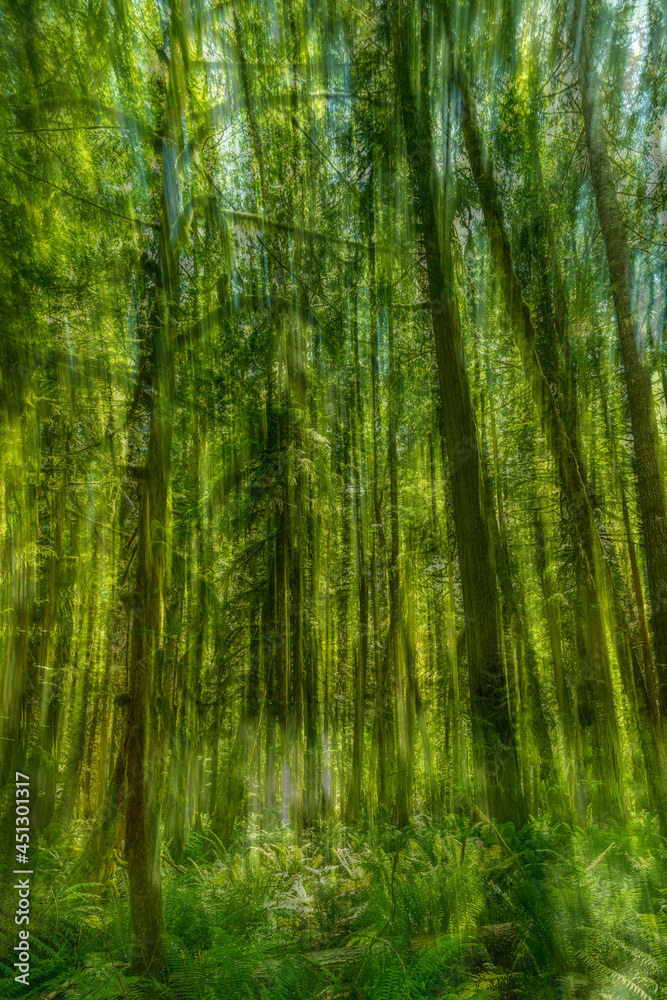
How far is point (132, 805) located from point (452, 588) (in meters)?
5.65

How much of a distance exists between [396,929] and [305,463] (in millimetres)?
3558

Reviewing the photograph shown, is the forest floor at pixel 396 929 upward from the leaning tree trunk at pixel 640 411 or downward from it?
downward

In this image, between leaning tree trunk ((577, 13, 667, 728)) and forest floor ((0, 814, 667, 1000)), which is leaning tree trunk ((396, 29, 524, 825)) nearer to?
forest floor ((0, 814, 667, 1000))

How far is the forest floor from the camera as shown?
2.51m

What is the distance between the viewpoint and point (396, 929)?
3221mm

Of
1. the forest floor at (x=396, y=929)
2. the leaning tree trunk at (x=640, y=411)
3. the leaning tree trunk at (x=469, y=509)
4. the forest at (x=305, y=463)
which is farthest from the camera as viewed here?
the leaning tree trunk at (x=469, y=509)

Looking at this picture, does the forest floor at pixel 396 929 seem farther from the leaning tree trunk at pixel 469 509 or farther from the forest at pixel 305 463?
the leaning tree trunk at pixel 469 509

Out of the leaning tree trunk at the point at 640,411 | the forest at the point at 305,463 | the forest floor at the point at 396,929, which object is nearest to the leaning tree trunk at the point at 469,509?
the forest at the point at 305,463

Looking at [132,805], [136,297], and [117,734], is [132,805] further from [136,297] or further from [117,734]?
[136,297]

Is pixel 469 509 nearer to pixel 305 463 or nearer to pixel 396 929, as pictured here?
pixel 305 463

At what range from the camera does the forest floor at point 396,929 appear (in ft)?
8.23

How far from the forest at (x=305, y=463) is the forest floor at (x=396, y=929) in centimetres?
2

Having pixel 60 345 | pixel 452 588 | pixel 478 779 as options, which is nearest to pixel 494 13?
pixel 60 345

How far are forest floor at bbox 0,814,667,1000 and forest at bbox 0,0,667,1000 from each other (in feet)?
0.07
